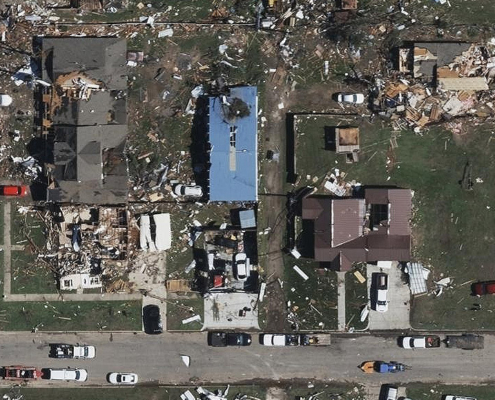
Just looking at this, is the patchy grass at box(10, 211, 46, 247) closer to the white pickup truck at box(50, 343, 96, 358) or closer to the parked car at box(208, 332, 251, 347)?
the white pickup truck at box(50, 343, 96, 358)

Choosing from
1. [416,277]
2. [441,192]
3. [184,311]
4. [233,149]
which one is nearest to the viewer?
[233,149]

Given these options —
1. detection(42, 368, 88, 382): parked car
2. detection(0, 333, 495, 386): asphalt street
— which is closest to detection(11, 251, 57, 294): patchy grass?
detection(0, 333, 495, 386): asphalt street

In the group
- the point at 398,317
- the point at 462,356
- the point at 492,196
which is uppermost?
the point at 492,196

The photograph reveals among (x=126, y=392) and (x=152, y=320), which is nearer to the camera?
(x=152, y=320)

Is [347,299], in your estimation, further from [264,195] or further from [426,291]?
[264,195]

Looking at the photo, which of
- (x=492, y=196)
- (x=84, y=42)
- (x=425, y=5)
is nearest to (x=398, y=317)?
(x=492, y=196)

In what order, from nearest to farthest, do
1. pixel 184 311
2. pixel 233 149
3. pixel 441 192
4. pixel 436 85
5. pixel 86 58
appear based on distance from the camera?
pixel 233 149
pixel 86 58
pixel 436 85
pixel 441 192
pixel 184 311

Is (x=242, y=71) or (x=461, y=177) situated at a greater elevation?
(x=242, y=71)

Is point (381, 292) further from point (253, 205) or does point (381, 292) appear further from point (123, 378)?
point (123, 378)

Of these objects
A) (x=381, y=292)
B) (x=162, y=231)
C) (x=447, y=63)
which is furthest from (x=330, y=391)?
(x=447, y=63)
